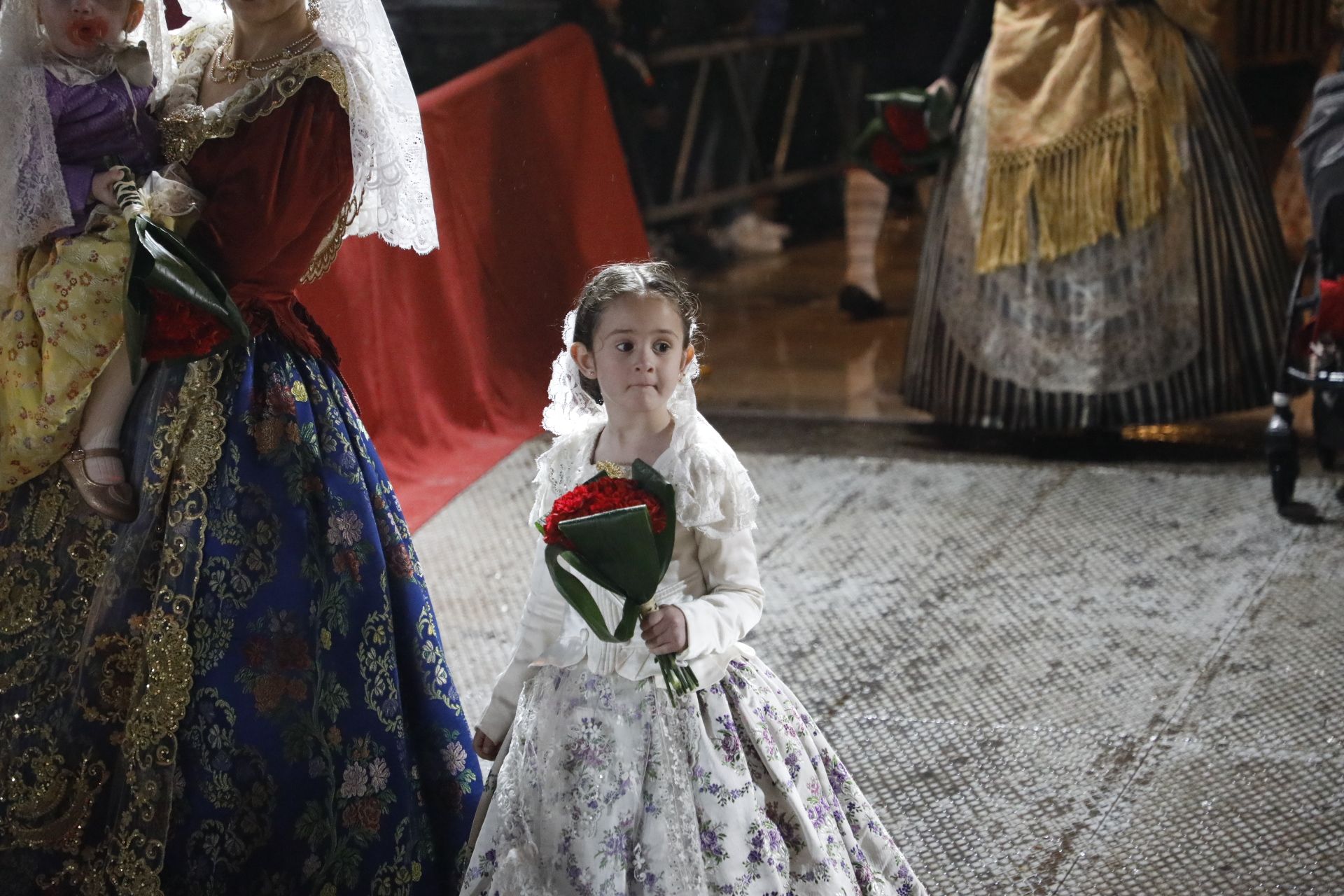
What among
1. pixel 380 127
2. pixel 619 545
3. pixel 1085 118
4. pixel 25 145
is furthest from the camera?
pixel 1085 118

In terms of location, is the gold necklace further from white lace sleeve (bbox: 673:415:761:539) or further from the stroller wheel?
the stroller wheel

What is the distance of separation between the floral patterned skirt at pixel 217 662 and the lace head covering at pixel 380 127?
9.5 inches

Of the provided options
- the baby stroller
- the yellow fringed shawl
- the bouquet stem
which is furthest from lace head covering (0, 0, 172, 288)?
the yellow fringed shawl

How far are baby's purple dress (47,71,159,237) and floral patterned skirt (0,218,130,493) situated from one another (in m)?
0.05

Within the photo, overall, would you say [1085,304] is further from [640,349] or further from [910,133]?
[640,349]

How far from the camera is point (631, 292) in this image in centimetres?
201

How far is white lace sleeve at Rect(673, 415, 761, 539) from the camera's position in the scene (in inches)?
78.7

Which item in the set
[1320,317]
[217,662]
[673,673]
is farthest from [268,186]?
[1320,317]

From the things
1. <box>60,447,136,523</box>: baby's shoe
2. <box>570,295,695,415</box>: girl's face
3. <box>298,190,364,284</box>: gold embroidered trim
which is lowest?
<box>60,447,136,523</box>: baby's shoe

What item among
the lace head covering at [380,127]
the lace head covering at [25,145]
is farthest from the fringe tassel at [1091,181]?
the lace head covering at [25,145]

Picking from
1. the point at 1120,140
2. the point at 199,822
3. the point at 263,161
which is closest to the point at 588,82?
the point at 1120,140

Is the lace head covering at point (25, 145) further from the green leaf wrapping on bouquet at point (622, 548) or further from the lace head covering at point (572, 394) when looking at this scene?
the green leaf wrapping on bouquet at point (622, 548)

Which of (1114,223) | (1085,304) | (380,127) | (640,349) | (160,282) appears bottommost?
(1085,304)

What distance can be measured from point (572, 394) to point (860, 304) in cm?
397
